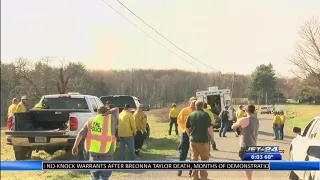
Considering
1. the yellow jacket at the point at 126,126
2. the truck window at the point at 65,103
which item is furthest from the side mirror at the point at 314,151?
the truck window at the point at 65,103

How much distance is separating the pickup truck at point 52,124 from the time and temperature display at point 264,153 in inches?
138

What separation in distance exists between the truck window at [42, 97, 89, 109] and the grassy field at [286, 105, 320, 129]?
15.5ft

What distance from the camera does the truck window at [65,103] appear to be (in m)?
10.5

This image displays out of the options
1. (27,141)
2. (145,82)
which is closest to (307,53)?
(145,82)

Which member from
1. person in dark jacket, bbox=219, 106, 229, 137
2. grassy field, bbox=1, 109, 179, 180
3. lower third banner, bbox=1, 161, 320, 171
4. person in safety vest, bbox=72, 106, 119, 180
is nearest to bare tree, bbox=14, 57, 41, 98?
grassy field, bbox=1, 109, 179, 180

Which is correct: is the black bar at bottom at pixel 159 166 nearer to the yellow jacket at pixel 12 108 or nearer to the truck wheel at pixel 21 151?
the truck wheel at pixel 21 151

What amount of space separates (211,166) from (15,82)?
439 centimetres

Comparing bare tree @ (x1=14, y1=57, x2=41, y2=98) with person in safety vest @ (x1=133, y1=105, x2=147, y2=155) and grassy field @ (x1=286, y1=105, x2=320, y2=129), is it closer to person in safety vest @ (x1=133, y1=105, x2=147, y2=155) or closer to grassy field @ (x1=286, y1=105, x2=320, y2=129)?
person in safety vest @ (x1=133, y1=105, x2=147, y2=155)

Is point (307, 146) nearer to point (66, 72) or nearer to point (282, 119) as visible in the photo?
point (282, 119)

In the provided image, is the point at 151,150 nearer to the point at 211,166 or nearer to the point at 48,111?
the point at 48,111

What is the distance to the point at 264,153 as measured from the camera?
21.9 feet

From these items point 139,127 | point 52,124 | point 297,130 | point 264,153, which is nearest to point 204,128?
point 297,130

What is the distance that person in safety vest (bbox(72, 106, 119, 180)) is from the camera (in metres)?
7.20

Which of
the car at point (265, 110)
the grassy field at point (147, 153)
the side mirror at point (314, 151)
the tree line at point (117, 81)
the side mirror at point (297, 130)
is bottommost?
the grassy field at point (147, 153)
